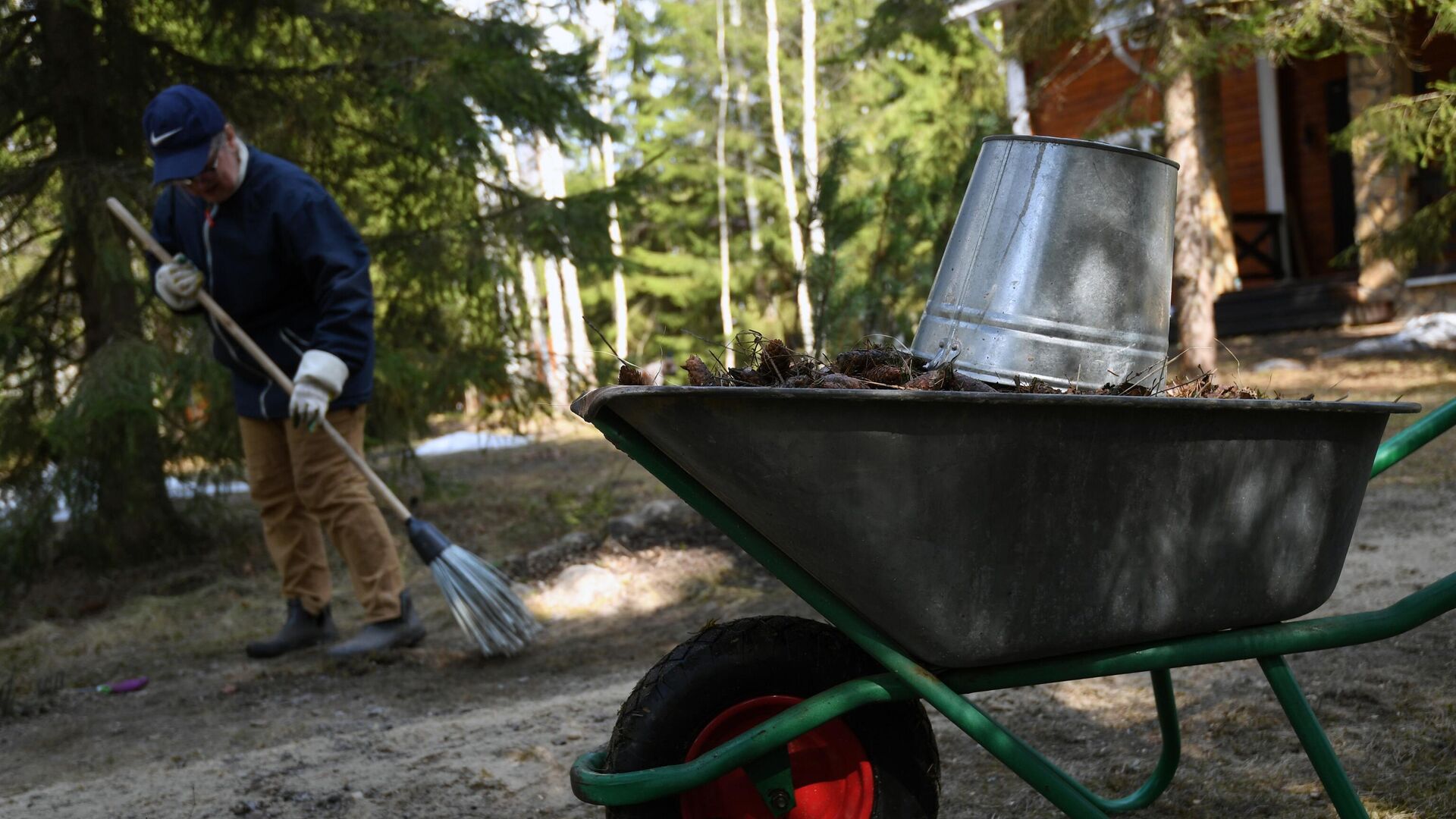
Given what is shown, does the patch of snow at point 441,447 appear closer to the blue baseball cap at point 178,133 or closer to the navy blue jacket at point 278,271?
the navy blue jacket at point 278,271

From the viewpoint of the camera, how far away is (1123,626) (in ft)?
5.74

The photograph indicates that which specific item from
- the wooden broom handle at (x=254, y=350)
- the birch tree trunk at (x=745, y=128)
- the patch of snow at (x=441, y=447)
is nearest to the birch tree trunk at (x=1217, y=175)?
the patch of snow at (x=441, y=447)

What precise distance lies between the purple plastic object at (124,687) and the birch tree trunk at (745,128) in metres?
19.3

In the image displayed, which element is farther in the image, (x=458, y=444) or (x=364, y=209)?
(x=458, y=444)

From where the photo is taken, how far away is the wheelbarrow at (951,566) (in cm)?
159

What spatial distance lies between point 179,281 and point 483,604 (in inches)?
58.4

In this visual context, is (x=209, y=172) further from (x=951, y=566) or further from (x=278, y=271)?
(x=951, y=566)

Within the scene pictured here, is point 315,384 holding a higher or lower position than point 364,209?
lower

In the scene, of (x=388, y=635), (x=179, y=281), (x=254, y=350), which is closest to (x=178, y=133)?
(x=179, y=281)

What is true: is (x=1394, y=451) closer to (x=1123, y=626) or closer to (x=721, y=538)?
(x=1123, y=626)

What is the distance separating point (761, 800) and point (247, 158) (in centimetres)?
300

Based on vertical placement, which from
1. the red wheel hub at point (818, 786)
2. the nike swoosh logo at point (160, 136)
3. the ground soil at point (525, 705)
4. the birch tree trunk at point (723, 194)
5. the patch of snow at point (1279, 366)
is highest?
the birch tree trunk at point (723, 194)

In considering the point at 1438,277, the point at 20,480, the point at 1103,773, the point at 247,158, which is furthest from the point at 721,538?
the point at 1438,277

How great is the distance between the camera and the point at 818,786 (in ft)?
6.11
